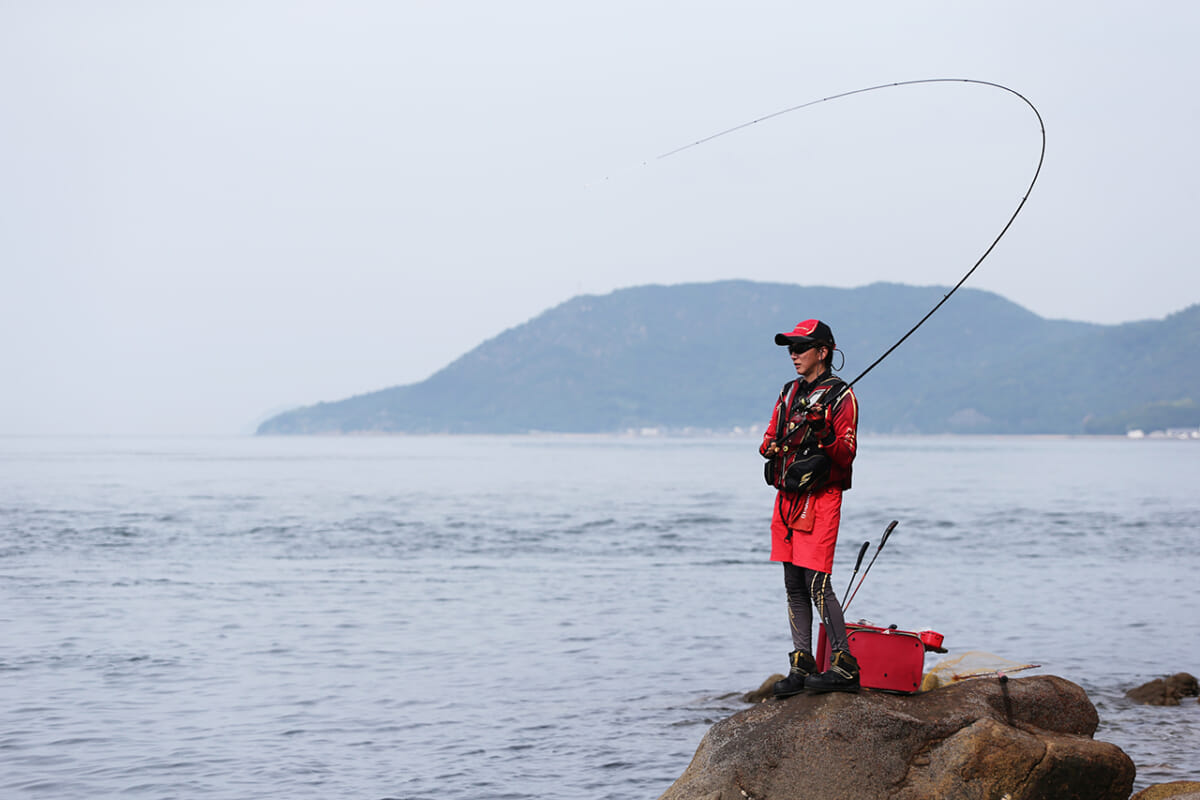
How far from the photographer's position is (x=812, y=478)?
19.8 ft

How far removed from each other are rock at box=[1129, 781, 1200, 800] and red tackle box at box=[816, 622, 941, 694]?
1484 millimetres

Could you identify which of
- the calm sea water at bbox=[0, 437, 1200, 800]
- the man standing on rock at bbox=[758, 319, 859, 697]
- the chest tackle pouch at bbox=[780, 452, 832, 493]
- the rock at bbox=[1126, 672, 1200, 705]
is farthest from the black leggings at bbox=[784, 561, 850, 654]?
the rock at bbox=[1126, 672, 1200, 705]

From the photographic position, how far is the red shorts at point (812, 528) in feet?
20.2

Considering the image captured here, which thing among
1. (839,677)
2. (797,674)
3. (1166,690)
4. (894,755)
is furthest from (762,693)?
(894,755)

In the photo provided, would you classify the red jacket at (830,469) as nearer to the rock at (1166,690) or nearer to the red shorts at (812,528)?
the red shorts at (812,528)

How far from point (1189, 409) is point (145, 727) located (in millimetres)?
217081

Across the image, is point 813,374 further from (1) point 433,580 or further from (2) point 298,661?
(1) point 433,580

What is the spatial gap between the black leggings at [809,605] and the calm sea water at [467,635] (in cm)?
250

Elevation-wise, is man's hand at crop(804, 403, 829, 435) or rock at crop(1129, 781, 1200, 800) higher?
Result: man's hand at crop(804, 403, 829, 435)

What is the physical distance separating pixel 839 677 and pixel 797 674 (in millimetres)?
267

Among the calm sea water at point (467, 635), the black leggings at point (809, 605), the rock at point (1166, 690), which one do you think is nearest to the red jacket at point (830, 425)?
the black leggings at point (809, 605)

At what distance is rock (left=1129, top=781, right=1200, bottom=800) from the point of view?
20.0 ft

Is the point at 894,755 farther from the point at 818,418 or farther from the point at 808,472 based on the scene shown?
the point at 818,418

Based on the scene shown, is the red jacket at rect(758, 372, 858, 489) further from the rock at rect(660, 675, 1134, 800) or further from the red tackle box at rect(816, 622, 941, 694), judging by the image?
the rock at rect(660, 675, 1134, 800)
